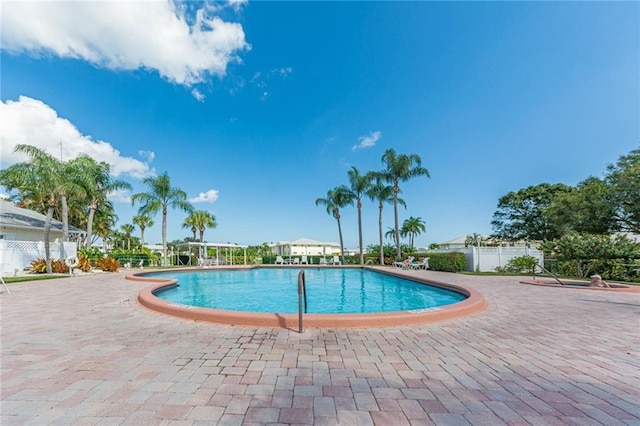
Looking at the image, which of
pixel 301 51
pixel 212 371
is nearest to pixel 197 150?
pixel 301 51

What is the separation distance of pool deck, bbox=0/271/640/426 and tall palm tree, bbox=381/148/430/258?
1907 cm

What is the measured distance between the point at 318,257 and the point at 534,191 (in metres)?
27.3

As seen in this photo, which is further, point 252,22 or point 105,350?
point 252,22

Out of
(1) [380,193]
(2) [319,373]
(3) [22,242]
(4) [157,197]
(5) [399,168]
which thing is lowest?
(2) [319,373]

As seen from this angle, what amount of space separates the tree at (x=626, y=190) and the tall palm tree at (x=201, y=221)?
37.1 meters

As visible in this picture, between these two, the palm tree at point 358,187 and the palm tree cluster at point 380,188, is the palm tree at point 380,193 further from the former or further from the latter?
the palm tree at point 358,187

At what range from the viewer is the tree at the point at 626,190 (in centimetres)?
1613

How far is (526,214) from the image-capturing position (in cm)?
3256

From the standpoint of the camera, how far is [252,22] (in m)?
11.9

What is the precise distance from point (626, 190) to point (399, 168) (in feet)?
45.7

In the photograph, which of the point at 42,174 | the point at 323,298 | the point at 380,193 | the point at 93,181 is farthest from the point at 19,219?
the point at 380,193

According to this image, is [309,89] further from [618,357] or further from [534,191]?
[534,191]

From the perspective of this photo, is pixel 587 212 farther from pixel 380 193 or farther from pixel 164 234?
pixel 164 234

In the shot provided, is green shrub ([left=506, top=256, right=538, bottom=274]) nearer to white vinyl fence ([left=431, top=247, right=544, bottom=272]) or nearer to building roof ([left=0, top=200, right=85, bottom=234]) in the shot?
white vinyl fence ([left=431, top=247, right=544, bottom=272])
